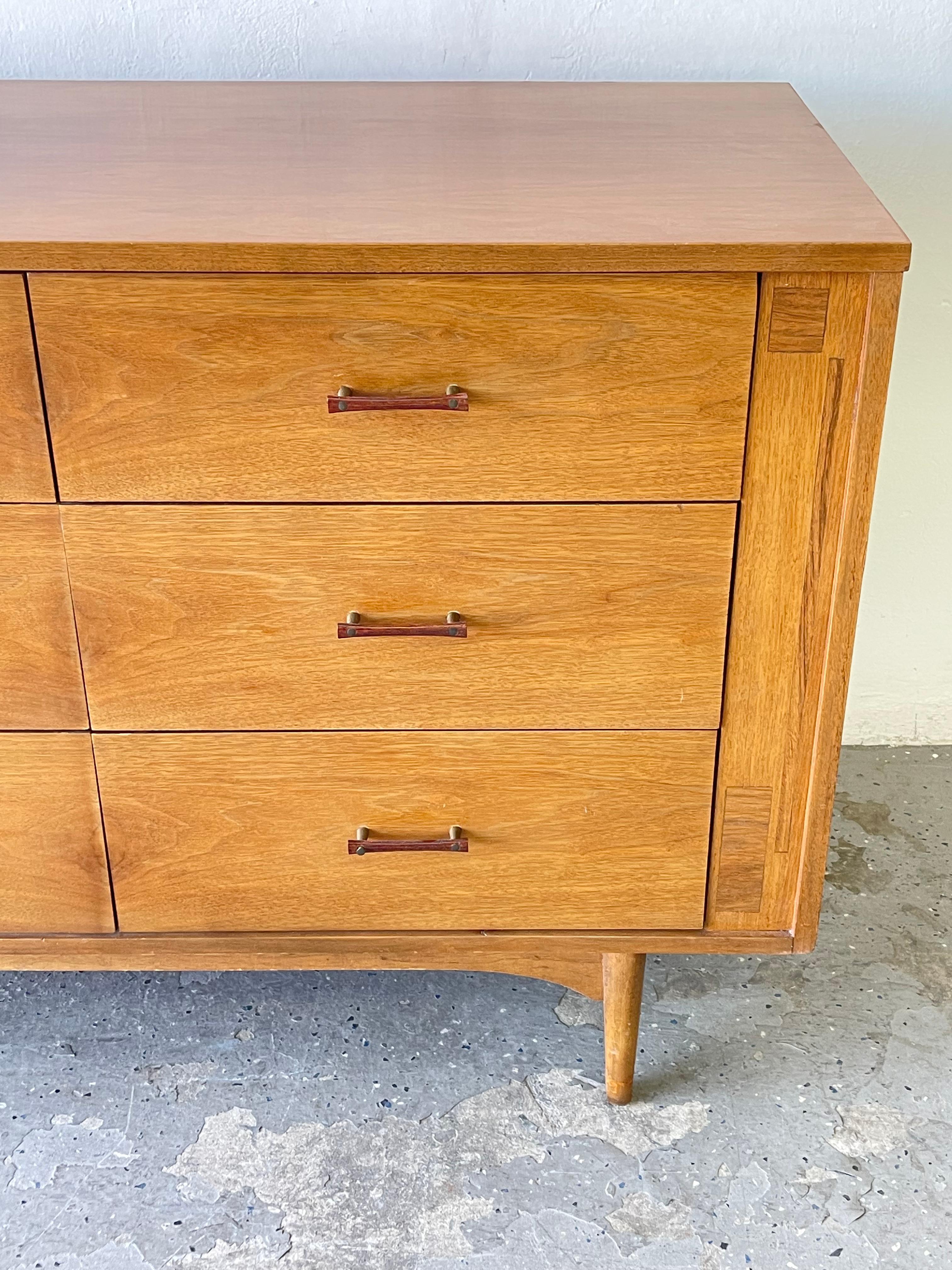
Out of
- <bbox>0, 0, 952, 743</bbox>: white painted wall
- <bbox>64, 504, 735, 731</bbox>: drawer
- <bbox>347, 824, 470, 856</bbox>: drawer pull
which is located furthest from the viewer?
<bbox>0, 0, 952, 743</bbox>: white painted wall

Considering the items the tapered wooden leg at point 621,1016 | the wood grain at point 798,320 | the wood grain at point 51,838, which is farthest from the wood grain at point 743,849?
the wood grain at point 51,838

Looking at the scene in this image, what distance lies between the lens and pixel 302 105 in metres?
1.28

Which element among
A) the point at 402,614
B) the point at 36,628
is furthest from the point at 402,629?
the point at 36,628

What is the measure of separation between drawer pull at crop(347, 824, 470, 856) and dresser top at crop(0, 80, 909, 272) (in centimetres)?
48

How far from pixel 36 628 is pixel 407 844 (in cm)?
36

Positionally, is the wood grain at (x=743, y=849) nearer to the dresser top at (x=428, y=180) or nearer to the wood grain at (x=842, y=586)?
the wood grain at (x=842, y=586)

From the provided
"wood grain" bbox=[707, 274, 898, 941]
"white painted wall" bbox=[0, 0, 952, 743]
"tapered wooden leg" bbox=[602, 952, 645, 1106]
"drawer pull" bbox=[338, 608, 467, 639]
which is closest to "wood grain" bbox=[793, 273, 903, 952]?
"wood grain" bbox=[707, 274, 898, 941]

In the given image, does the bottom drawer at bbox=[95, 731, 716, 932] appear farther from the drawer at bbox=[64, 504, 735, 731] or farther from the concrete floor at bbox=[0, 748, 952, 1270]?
the concrete floor at bbox=[0, 748, 952, 1270]

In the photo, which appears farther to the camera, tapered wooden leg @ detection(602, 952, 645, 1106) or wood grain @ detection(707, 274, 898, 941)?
tapered wooden leg @ detection(602, 952, 645, 1106)

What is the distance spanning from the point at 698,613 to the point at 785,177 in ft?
1.20

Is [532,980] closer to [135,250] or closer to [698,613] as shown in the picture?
[698,613]

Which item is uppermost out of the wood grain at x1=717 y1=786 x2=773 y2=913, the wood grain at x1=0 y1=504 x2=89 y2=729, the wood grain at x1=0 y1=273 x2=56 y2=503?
the wood grain at x1=0 y1=273 x2=56 y2=503

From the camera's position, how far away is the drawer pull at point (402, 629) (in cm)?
101

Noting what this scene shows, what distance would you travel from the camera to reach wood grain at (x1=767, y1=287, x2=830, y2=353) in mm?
908
